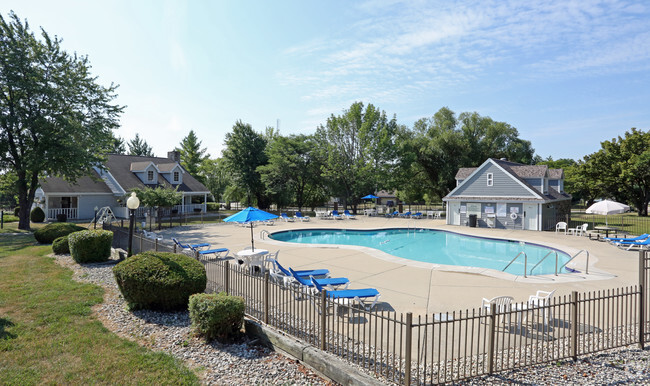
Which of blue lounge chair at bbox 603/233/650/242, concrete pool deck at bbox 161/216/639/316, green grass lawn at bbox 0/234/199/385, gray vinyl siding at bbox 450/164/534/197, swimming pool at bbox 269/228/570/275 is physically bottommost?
swimming pool at bbox 269/228/570/275

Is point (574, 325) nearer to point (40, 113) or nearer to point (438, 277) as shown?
point (438, 277)

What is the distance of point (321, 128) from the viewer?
4738 cm

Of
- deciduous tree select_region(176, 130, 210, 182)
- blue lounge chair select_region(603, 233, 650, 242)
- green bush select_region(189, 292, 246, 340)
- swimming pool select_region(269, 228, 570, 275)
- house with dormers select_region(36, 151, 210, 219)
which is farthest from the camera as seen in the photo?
deciduous tree select_region(176, 130, 210, 182)

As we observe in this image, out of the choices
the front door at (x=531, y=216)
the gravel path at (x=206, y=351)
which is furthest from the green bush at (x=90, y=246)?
the front door at (x=531, y=216)

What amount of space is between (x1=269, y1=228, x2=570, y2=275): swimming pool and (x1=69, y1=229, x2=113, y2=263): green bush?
12.0 metres

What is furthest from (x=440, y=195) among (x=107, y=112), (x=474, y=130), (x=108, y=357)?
(x=108, y=357)

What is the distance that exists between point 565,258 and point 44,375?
20.9 meters

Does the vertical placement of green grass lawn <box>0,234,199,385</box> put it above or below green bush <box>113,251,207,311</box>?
below

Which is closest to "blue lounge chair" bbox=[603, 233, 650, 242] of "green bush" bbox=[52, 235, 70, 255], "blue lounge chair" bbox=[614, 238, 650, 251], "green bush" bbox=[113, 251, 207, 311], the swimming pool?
"blue lounge chair" bbox=[614, 238, 650, 251]

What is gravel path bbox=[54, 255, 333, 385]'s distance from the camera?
5.72 metres

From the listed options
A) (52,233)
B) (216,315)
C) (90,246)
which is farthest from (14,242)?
(216,315)

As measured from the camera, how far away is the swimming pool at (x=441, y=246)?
17.8 meters

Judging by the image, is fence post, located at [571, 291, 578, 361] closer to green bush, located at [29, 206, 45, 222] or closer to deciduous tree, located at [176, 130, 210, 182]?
green bush, located at [29, 206, 45, 222]

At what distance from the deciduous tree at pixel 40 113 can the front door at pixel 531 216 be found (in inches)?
1349
